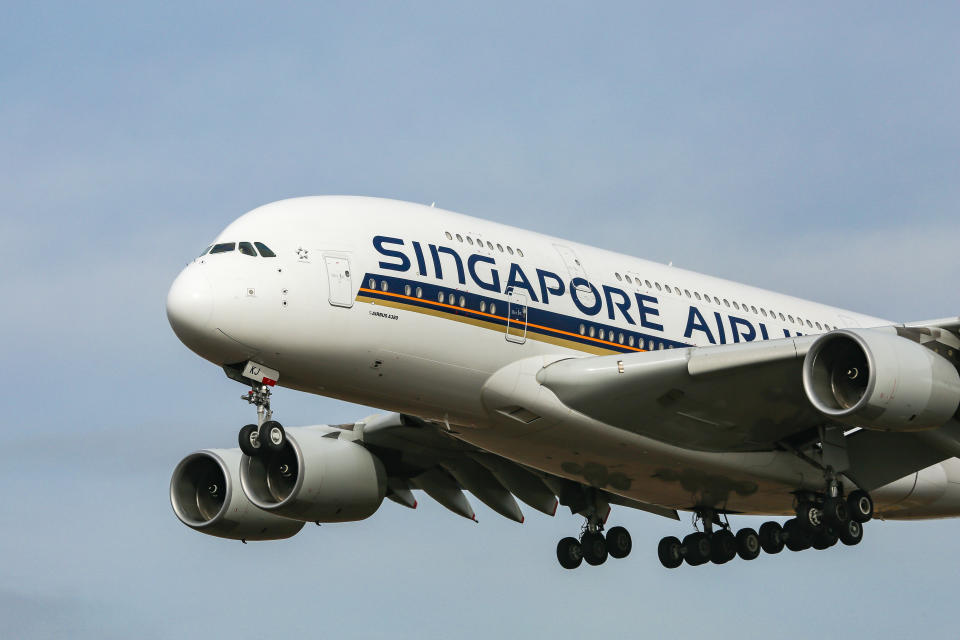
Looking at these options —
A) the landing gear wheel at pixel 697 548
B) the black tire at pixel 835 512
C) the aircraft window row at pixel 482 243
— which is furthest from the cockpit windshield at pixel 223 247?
the landing gear wheel at pixel 697 548

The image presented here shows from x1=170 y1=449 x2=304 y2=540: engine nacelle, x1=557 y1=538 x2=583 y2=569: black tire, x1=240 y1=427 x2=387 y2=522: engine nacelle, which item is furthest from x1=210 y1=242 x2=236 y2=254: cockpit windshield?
x1=557 y1=538 x2=583 y2=569: black tire

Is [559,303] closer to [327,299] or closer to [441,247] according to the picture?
[441,247]

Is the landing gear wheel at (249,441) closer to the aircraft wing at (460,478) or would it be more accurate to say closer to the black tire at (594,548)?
the aircraft wing at (460,478)

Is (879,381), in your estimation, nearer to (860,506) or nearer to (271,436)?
(860,506)

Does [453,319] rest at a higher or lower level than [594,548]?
higher

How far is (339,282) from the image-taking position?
→ 25.6 m

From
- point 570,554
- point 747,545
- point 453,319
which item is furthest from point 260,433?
point 747,545

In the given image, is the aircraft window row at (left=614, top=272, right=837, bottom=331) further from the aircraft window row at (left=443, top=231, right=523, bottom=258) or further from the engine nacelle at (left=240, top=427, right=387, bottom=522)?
the engine nacelle at (left=240, top=427, right=387, bottom=522)

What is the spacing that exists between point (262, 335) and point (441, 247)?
140 inches

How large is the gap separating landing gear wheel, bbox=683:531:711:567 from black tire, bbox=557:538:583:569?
7.39 feet

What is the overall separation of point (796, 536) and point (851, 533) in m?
2.42

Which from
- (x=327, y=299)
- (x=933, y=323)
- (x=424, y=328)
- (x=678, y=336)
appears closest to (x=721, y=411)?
(x=678, y=336)

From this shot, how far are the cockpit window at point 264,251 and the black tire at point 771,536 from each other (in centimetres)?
1353

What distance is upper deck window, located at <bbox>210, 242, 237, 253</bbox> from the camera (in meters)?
25.7
